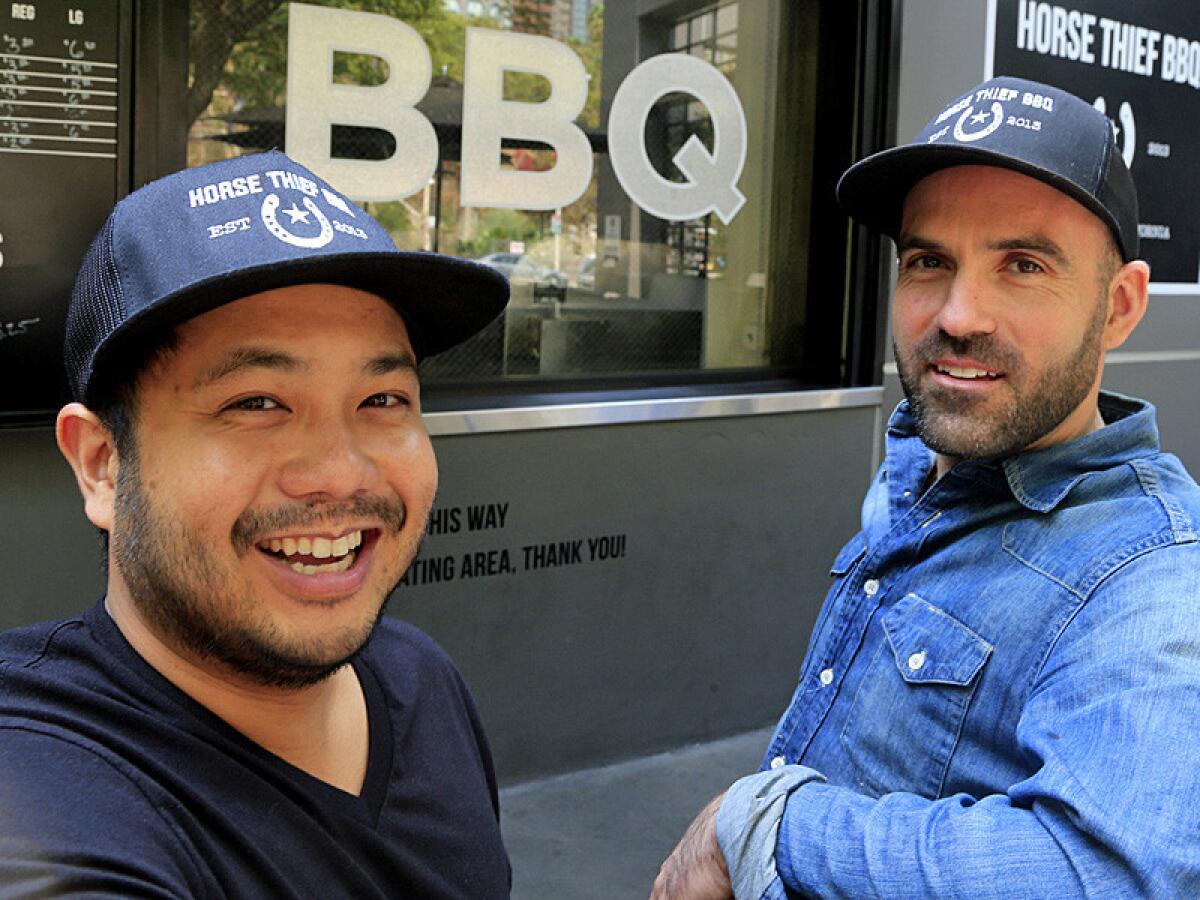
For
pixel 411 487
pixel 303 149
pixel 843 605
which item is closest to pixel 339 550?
pixel 411 487

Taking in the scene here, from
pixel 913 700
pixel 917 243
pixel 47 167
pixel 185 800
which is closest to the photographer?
pixel 185 800

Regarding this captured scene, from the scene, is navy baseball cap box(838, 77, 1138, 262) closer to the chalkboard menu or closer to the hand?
the hand

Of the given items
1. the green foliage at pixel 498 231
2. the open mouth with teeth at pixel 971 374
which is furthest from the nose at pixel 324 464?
the green foliage at pixel 498 231

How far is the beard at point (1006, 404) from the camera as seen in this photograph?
1.83m

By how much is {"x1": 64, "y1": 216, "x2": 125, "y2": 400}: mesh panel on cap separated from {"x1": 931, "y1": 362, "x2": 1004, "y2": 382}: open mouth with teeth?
119cm

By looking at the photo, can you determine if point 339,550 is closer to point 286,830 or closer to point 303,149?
point 286,830

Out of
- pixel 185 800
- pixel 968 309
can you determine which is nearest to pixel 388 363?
pixel 185 800

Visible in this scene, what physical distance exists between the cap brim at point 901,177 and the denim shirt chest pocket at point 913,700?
0.63 metres

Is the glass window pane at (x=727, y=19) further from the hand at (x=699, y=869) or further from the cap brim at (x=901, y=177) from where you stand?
the hand at (x=699, y=869)

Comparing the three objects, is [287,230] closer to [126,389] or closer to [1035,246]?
[126,389]

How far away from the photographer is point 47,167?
345 centimetres

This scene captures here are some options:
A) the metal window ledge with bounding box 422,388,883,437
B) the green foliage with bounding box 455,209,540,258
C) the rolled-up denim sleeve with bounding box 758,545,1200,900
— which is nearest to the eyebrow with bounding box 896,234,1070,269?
the rolled-up denim sleeve with bounding box 758,545,1200,900

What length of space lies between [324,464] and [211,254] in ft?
0.88

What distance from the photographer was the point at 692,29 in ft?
16.0
